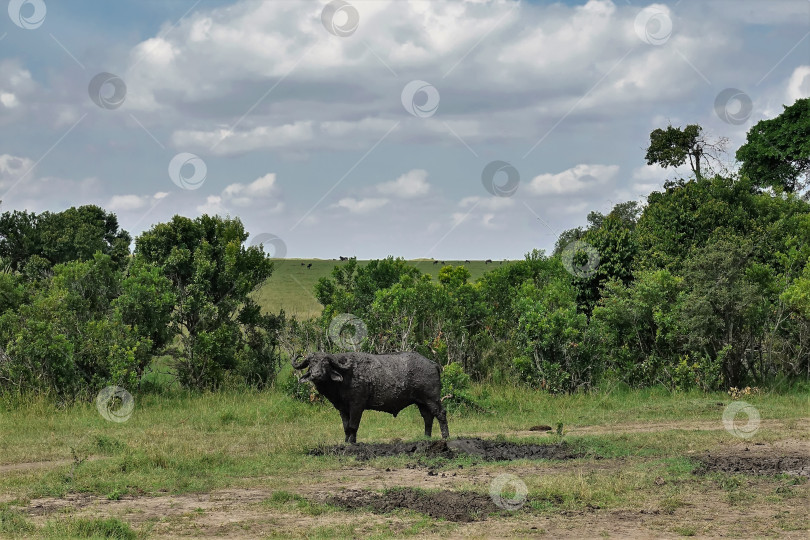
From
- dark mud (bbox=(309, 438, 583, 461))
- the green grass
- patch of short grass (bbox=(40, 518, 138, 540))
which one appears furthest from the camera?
dark mud (bbox=(309, 438, 583, 461))

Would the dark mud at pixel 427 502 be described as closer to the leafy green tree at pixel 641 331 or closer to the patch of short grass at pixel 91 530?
the patch of short grass at pixel 91 530

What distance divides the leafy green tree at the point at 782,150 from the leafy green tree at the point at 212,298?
3004cm

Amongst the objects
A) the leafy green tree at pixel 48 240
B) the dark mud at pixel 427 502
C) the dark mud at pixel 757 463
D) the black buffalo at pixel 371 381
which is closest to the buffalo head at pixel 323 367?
the black buffalo at pixel 371 381

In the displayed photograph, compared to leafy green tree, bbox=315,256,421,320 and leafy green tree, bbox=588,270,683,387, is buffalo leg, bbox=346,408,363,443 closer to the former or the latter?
leafy green tree, bbox=315,256,421,320

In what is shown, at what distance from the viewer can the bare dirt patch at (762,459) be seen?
13070mm

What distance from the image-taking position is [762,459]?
14008 mm

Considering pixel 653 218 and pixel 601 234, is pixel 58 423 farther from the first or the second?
pixel 653 218

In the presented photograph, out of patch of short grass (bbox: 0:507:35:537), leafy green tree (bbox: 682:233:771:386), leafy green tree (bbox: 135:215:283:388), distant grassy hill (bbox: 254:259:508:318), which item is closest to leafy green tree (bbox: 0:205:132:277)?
distant grassy hill (bbox: 254:259:508:318)

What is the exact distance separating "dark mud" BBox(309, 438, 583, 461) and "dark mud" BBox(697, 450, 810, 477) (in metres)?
2.12

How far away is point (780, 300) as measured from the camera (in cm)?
2355

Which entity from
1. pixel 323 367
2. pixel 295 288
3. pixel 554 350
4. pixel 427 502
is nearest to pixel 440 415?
pixel 323 367

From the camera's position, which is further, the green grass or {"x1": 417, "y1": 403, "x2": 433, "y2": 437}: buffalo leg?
{"x1": 417, "y1": 403, "x2": 433, "y2": 437}: buffalo leg

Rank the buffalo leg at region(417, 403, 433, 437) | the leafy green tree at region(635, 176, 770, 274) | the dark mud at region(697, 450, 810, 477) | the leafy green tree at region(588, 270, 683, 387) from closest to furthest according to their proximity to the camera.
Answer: the dark mud at region(697, 450, 810, 477), the buffalo leg at region(417, 403, 433, 437), the leafy green tree at region(588, 270, 683, 387), the leafy green tree at region(635, 176, 770, 274)

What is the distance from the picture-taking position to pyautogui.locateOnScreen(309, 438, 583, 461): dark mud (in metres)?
14.3
